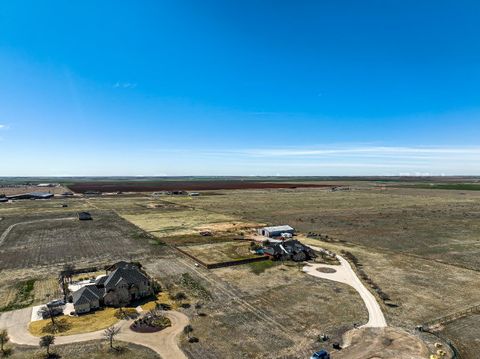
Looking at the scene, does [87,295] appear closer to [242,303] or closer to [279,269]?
[242,303]

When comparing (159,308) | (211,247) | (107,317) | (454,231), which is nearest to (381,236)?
(454,231)

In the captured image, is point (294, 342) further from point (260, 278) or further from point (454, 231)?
point (454, 231)

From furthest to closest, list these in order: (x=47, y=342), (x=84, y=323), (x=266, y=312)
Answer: (x=266, y=312), (x=84, y=323), (x=47, y=342)

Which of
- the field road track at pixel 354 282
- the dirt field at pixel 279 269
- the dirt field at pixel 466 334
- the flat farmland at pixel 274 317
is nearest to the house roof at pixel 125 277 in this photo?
the dirt field at pixel 279 269

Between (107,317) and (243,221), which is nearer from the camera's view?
(107,317)

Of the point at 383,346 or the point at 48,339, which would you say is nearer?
the point at 48,339

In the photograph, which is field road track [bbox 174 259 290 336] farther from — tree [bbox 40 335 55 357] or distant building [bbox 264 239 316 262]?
tree [bbox 40 335 55 357]

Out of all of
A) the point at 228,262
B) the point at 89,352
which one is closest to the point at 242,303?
the point at 228,262
